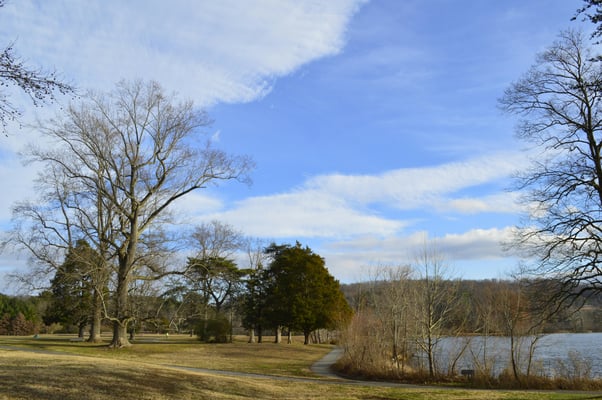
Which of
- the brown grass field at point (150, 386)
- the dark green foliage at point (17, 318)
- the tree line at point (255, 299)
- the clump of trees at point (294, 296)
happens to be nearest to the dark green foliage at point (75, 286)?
the tree line at point (255, 299)

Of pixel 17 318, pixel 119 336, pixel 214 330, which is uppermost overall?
pixel 119 336

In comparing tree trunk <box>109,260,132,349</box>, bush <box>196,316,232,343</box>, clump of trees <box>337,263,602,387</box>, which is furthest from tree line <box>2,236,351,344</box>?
clump of trees <box>337,263,602,387</box>

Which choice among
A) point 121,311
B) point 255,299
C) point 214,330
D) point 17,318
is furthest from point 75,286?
point 17,318

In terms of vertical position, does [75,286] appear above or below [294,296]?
above

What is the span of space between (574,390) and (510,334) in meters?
3.26

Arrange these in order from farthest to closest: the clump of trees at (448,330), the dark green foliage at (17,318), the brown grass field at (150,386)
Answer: the dark green foliage at (17,318) < the clump of trees at (448,330) < the brown grass field at (150,386)

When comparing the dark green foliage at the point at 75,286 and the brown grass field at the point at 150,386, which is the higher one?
the dark green foliage at the point at 75,286

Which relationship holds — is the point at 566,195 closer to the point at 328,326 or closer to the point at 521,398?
the point at 521,398

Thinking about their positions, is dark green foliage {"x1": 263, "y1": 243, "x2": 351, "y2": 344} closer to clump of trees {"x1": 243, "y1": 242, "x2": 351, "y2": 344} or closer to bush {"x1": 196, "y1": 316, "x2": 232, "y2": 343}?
clump of trees {"x1": 243, "y1": 242, "x2": 351, "y2": 344}

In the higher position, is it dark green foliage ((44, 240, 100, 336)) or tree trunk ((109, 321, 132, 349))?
dark green foliage ((44, 240, 100, 336))

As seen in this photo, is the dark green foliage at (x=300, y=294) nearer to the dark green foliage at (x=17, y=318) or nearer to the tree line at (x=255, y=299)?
the tree line at (x=255, y=299)

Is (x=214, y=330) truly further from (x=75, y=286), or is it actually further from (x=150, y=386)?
(x=150, y=386)

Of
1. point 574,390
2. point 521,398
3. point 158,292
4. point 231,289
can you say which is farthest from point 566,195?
point 231,289

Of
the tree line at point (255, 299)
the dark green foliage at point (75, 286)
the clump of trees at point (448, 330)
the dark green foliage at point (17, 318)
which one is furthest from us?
the dark green foliage at point (17, 318)
